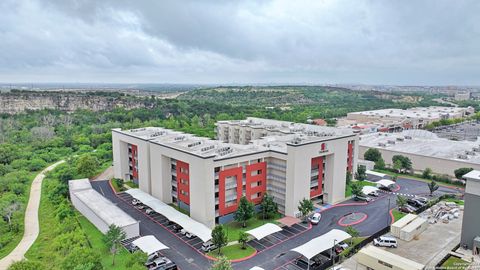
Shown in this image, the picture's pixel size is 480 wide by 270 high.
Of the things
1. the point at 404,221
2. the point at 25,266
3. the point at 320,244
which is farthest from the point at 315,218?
the point at 25,266

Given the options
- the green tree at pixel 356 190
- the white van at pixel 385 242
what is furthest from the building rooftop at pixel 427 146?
the white van at pixel 385 242

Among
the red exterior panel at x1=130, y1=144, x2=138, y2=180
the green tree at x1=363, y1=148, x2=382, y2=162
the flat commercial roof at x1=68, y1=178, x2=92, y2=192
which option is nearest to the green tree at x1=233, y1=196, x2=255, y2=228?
the red exterior panel at x1=130, y1=144, x2=138, y2=180

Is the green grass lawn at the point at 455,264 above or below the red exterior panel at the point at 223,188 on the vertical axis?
below

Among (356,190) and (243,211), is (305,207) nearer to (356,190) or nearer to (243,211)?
(243,211)

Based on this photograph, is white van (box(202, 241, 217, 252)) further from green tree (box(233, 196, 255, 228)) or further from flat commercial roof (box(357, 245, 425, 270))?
flat commercial roof (box(357, 245, 425, 270))

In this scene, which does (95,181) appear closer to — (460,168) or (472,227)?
(472,227)

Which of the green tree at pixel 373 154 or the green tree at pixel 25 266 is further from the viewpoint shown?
the green tree at pixel 373 154

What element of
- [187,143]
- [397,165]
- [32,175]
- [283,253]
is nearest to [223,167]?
[187,143]

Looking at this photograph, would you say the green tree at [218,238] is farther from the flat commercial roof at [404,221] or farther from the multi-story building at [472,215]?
the multi-story building at [472,215]
